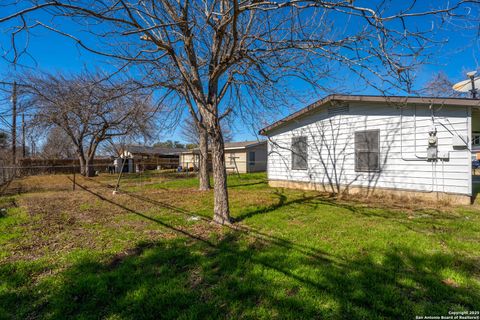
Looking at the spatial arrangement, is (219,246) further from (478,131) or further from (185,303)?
(478,131)

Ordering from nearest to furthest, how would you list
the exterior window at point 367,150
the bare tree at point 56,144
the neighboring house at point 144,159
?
the exterior window at point 367,150, the neighboring house at point 144,159, the bare tree at point 56,144

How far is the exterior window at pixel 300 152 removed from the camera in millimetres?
8945

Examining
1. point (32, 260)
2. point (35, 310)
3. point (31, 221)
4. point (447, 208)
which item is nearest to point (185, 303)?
point (35, 310)

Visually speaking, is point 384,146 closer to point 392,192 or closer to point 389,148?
point 389,148

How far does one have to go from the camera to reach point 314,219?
4.69 metres

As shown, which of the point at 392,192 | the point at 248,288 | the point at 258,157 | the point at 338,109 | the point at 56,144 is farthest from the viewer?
the point at 258,157

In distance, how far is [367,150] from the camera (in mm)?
7316

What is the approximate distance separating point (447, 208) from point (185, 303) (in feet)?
20.9

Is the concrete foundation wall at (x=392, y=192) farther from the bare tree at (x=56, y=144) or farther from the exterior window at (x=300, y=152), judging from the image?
the bare tree at (x=56, y=144)

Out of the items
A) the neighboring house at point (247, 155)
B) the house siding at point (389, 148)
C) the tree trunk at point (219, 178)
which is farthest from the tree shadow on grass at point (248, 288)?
the neighboring house at point (247, 155)

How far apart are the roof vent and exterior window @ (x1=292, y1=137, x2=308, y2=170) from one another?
4.52 ft

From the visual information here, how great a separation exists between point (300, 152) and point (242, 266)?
22.9ft

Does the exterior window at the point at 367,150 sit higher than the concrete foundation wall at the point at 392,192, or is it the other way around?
the exterior window at the point at 367,150

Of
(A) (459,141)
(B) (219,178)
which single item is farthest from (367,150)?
(B) (219,178)
